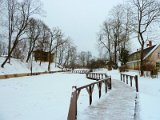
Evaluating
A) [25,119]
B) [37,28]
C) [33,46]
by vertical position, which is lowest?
[25,119]

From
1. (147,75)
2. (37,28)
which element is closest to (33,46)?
(37,28)

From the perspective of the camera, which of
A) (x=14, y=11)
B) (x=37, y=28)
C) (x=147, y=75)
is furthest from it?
(x=37, y=28)

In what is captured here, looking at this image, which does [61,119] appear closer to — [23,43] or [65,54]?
[23,43]

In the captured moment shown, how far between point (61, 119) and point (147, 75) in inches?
1030

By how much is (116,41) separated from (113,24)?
3827mm

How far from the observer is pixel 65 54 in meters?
92.6

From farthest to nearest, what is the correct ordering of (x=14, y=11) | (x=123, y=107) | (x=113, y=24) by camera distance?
(x=113, y=24) → (x=14, y=11) → (x=123, y=107)

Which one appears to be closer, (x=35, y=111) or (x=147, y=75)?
(x=35, y=111)

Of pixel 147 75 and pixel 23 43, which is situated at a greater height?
pixel 23 43

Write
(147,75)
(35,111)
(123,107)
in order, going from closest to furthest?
(123,107)
(35,111)
(147,75)

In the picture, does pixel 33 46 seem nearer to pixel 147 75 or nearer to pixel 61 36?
pixel 61 36

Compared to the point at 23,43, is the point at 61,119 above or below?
below

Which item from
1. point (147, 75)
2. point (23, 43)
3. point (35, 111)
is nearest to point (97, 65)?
point (23, 43)

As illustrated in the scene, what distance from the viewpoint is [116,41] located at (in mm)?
52625
